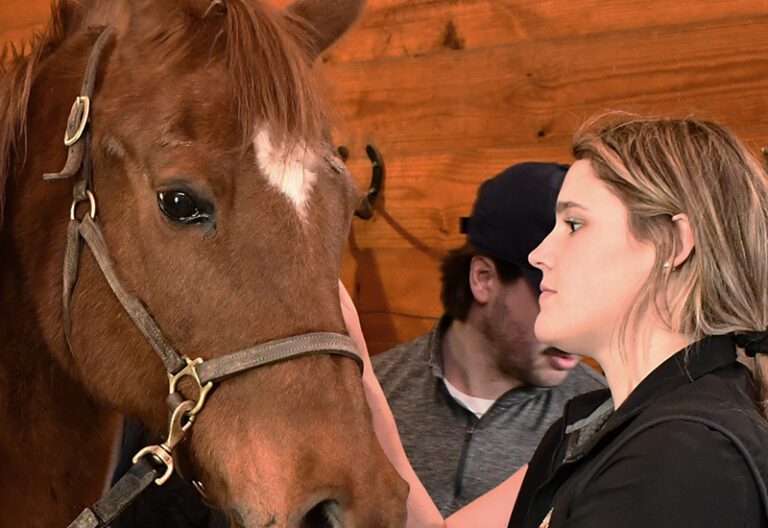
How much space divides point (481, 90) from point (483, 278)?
0.36 metres

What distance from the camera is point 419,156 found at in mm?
1806

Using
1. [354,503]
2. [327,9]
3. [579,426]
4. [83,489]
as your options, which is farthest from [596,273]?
[83,489]

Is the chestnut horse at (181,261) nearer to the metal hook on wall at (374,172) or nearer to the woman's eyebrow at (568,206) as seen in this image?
the woman's eyebrow at (568,206)

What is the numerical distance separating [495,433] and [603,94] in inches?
24.2

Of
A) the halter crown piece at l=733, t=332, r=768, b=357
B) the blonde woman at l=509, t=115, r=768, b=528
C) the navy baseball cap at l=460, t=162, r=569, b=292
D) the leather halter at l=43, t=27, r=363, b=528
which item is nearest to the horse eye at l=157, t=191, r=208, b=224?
the leather halter at l=43, t=27, r=363, b=528

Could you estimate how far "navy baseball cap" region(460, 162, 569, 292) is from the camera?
1.51 metres

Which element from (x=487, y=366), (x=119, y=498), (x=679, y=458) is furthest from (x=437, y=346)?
(x=679, y=458)

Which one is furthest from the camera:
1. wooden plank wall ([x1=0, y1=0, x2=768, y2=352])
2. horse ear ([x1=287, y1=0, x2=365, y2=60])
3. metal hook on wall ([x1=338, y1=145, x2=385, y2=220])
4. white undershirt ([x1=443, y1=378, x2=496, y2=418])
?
metal hook on wall ([x1=338, y1=145, x2=385, y2=220])

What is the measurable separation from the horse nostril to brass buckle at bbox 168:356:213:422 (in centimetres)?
17

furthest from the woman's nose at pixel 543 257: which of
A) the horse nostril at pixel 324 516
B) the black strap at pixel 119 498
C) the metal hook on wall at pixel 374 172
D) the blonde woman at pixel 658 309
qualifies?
the metal hook on wall at pixel 374 172

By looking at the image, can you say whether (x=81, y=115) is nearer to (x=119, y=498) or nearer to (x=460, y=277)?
(x=119, y=498)

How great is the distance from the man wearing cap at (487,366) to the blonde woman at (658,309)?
0.55m

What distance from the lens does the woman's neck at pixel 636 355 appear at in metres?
0.91

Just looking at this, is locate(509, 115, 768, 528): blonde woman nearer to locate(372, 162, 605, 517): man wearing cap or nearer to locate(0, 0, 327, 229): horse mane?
locate(0, 0, 327, 229): horse mane
